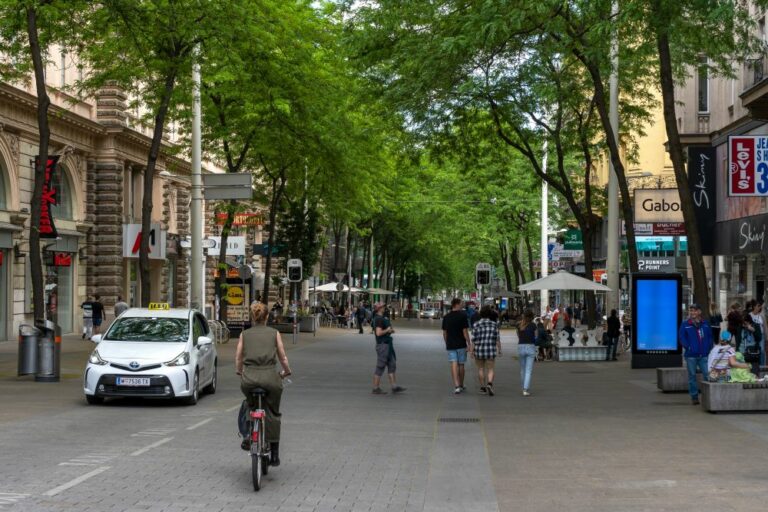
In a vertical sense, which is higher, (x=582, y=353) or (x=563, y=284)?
(x=563, y=284)

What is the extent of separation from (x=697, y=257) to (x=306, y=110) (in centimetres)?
1589

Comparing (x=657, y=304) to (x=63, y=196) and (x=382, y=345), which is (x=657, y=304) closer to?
(x=382, y=345)

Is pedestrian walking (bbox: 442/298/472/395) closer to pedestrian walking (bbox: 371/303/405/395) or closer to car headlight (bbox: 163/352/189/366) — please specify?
pedestrian walking (bbox: 371/303/405/395)

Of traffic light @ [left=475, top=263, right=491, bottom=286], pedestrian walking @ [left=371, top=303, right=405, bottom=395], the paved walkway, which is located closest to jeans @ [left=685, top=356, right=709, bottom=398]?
the paved walkway

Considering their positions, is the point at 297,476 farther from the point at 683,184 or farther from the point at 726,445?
the point at 683,184

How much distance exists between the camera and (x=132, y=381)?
55.4 feet

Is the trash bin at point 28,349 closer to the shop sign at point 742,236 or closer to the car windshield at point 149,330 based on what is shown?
the car windshield at point 149,330

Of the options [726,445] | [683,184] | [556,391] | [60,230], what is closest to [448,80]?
[683,184]

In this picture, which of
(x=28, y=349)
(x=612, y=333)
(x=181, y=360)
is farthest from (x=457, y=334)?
(x=612, y=333)

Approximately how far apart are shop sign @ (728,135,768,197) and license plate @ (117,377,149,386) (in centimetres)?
1272

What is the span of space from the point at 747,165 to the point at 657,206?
8484mm

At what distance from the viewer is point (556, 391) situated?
21.6m

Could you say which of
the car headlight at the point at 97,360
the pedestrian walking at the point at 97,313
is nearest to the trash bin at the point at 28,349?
the car headlight at the point at 97,360

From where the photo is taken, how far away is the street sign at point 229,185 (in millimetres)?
26891
